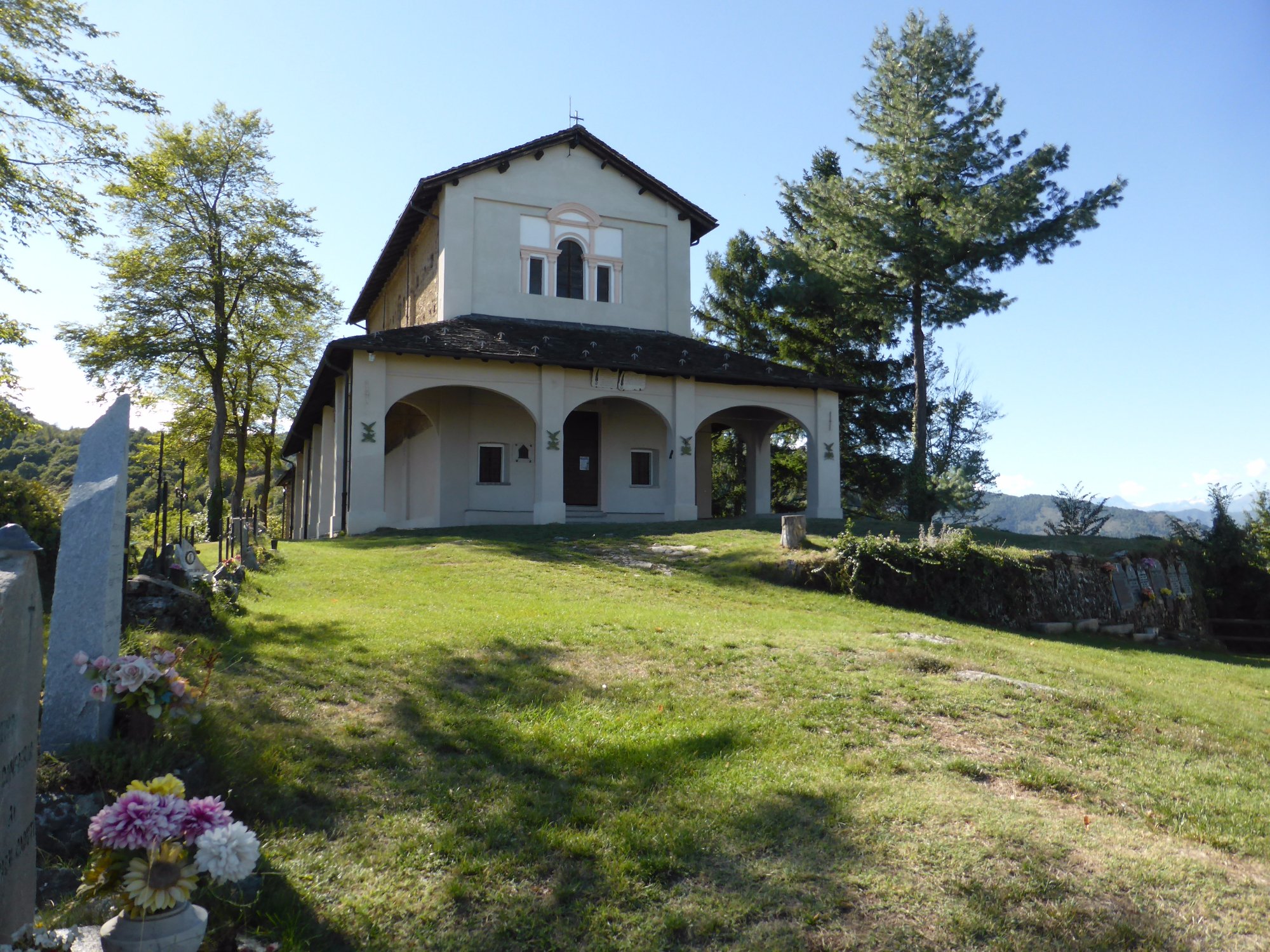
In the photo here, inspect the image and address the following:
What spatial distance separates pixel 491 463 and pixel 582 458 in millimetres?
2654

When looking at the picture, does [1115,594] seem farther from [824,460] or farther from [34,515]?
[34,515]

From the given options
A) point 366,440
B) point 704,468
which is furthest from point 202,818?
point 704,468

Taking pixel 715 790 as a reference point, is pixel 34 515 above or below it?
above

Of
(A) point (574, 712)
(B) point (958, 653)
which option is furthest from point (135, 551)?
(B) point (958, 653)

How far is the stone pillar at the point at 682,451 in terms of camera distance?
74.4ft

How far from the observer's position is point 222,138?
1369 inches

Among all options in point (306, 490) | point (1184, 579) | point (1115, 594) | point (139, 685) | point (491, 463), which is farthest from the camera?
point (306, 490)

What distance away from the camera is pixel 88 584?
447cm

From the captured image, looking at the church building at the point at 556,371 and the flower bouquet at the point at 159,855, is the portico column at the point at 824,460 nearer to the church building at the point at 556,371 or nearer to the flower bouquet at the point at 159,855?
the church building at the point at 556,371

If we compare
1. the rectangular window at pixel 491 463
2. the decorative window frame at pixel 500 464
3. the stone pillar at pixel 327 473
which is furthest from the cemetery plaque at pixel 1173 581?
the stone pillar at pixel 327 473

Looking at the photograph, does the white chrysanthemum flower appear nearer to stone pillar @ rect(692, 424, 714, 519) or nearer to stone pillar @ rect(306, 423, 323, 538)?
stone pillar @ rect(692, 424, 714, 519)

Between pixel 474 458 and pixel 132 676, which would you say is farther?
pixel 474 458

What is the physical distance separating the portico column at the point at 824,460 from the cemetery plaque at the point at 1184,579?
27.2 ft

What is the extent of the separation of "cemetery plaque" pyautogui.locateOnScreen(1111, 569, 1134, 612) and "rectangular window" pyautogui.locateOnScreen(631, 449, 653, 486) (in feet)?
40.3
